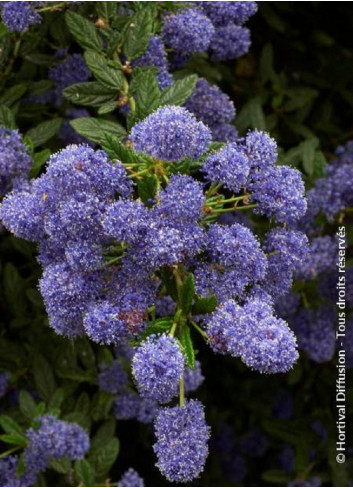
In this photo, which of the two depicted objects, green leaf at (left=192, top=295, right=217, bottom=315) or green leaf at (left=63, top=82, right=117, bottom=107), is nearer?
green leaf at (left=192, top=295, right=217, bottom=315)

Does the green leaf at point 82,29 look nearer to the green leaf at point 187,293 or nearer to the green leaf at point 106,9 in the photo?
the green leaf at point 106,9

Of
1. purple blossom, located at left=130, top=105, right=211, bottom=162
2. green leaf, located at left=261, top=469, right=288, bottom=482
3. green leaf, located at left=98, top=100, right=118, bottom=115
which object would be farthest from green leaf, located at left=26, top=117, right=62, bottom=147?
green leaf, located at left=261, top=469, right=288, bottom=482

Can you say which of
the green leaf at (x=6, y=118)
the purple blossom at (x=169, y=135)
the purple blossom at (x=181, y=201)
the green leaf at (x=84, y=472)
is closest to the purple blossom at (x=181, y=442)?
the purple blossom at (x=181, y=201)

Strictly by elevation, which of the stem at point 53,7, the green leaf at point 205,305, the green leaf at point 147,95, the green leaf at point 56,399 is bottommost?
the green leaf at point 56,399

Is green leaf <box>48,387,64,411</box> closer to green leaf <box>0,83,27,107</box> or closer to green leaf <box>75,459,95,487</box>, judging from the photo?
green leaf <box>75,459,95,487</box>

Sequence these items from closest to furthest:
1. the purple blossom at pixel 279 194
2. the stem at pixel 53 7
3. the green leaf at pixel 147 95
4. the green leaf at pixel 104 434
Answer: the purple blossom at pixel 279 194 → the green leaf at pixel 147 95 → the stem at pixel 53 7 → the green leaf at pixel 104 434

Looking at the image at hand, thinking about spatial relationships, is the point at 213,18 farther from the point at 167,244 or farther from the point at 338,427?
the point at 338,427

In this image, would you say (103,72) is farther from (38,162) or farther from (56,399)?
(56,399)

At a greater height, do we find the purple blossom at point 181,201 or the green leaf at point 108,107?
the green leaf at point 108,107
